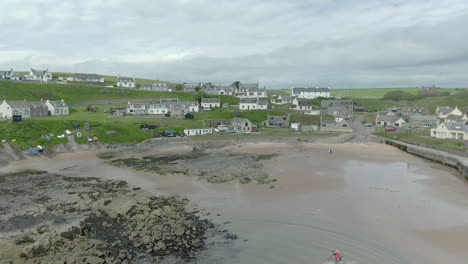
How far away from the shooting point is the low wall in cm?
3591

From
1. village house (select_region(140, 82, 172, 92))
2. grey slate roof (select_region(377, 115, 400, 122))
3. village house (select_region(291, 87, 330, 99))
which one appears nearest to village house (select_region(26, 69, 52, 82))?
village house (select_region(140, 82, 172, 92))

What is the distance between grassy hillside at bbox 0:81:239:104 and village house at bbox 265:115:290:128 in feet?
Answer: 88.7

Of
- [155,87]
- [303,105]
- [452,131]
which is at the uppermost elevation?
[155,87]

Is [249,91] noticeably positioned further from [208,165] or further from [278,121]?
[208,165]

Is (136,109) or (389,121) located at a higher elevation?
(136,109)

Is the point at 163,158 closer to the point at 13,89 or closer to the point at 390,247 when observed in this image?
the point at 390,247

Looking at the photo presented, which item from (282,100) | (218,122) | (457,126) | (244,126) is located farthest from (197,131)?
(282,100)

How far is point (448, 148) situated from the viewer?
4512cm

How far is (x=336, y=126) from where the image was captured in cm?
6825

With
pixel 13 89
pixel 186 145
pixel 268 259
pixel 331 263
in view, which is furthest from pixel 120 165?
pixel 13 89

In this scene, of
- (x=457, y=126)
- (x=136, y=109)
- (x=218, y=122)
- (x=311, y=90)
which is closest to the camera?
(x=457, y=126)

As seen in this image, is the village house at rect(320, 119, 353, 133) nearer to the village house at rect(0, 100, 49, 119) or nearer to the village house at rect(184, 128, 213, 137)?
the village house at rect(184, 128, 213, 137)

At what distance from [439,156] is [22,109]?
74604 millimetres

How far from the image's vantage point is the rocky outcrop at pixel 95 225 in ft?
55.0
